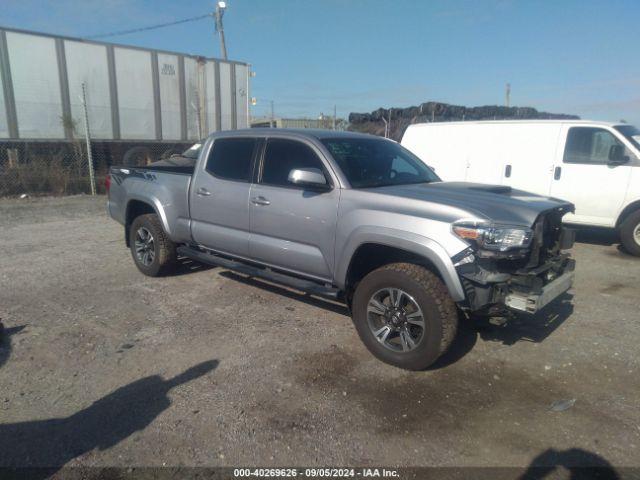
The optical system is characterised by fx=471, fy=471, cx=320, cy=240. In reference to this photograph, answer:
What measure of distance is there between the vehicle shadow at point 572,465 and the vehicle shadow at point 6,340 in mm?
3889

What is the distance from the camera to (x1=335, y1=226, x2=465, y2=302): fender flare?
130 inches

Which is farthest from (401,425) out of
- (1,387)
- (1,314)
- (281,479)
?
(1,314)

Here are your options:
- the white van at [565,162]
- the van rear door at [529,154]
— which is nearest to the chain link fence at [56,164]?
the white van at [565,162]

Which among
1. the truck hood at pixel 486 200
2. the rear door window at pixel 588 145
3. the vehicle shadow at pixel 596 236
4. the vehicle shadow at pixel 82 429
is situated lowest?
the vehicle shadow at pixel 596 236

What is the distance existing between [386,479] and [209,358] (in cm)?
184

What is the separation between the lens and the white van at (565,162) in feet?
24.3

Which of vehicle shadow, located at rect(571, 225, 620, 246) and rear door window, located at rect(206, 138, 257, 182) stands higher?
rear door window, located at rect(206, 138, 257, 182)

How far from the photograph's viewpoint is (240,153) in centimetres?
499

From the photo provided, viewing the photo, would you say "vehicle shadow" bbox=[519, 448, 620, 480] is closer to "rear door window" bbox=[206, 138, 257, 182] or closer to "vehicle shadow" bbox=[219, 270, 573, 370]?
"vehicle shadow" bbox=[219, 270, 573, 370]

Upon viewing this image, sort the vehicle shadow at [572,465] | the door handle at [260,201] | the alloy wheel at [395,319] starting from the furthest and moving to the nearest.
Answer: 1. the door handle at [260,201]
2. the alloy wheel at [395,319]
3. the vehicle shadow at [572,465]

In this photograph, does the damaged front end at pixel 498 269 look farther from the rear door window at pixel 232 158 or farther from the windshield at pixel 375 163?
the rear door window at pixel 232 158

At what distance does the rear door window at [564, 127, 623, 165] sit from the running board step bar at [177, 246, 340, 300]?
585 cm

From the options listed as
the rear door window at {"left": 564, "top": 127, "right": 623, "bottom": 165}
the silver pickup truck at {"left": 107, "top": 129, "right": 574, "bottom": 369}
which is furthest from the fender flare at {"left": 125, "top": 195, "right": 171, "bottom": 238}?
the rear door window at {"left": 564, "top": 127, "right": 623, "bottom": 165}

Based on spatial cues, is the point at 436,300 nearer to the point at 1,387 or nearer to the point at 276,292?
the point at 276,292
